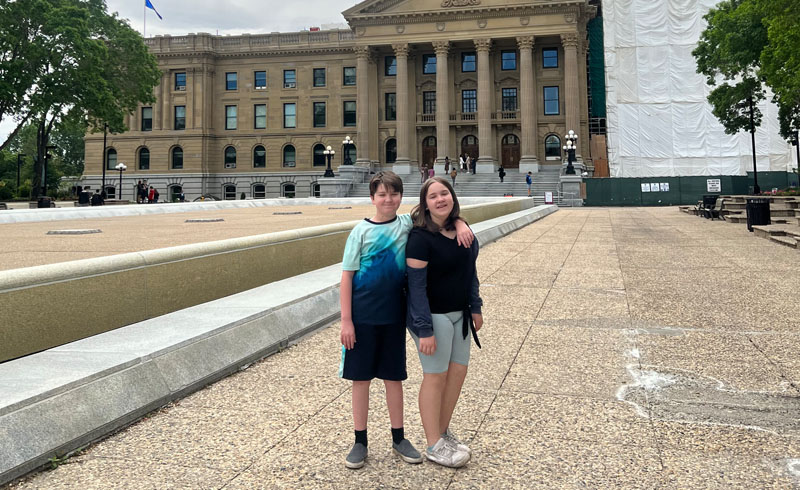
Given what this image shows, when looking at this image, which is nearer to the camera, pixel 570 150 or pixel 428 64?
pixel 570 150

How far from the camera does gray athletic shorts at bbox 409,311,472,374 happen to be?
3541 millimetres

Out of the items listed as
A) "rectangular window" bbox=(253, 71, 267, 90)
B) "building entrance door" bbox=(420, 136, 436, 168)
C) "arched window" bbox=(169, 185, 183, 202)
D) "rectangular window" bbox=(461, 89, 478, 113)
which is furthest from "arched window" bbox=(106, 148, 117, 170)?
"rectangular window" bbox=(461, 89, 478, 113)

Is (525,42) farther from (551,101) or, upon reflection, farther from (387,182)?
(387,182)

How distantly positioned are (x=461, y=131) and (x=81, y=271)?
58.7 m

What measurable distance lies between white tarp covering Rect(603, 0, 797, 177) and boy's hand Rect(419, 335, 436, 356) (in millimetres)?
56096

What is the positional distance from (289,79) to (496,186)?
28616mm

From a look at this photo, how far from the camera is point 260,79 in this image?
68.3 meters

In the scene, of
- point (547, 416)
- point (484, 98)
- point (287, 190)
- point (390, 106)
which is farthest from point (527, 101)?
point (547, 416)

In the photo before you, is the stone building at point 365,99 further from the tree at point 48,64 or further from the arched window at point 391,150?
the tree at point 48,64

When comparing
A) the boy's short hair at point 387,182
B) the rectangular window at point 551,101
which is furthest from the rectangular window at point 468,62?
the boy's short hair at point 387,182

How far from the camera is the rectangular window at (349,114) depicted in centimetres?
6644

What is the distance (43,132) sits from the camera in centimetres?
4019

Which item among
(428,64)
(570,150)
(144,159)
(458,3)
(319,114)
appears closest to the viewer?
(570,150)

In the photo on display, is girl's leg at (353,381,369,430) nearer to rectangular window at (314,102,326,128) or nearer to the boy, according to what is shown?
the boy
